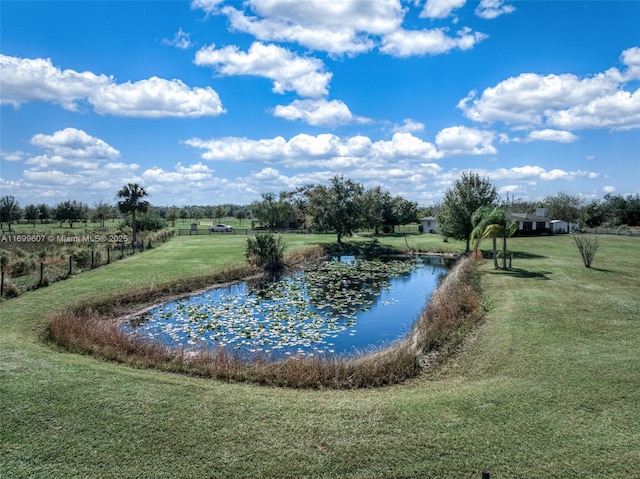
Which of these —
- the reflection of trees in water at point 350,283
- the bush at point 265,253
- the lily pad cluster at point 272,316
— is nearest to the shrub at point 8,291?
the lily pad cluster at point 272,316

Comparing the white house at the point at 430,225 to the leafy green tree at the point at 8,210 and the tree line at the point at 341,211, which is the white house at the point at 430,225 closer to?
the tree line at the point at 341,211

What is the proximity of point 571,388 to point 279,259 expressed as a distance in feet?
82.8

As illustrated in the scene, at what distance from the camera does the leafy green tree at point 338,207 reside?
47.3 meters

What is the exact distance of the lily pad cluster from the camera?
14.7 meters

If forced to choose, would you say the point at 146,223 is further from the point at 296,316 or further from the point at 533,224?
the point at 533,224

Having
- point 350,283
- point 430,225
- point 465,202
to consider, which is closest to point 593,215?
point 430,225

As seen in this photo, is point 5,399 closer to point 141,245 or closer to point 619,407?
point 619,407

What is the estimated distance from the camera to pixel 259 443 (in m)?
6.82

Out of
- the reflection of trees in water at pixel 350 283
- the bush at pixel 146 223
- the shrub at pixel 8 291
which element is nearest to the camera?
the shrub at pixel 8 291

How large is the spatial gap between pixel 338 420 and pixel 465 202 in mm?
34228

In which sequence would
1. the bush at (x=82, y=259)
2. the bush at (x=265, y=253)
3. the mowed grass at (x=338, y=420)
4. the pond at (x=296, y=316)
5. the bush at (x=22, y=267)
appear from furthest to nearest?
the bush at (x=265, y=253), the bush at (x=82, y=259), the bush at (x=22, y=267), the pond at (x=296, y=316), the mowed grass at (x=338, y=420)

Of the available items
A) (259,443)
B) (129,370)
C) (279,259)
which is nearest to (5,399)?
(129,370)

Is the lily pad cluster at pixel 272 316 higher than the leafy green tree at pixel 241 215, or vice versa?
the leafy green tree at pixel 241 215

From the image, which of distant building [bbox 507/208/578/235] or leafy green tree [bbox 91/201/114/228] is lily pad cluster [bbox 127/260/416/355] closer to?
distant building [bbox 507/208/578/235]
